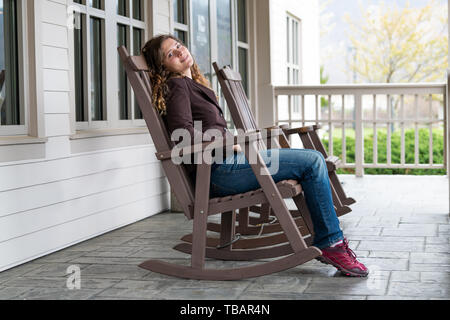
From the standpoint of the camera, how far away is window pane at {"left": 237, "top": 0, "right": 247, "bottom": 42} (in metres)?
7.06

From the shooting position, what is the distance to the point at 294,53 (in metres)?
9.31

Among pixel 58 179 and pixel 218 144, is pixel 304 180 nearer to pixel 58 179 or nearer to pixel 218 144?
pixel 218 144

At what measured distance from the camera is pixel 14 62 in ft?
11.0

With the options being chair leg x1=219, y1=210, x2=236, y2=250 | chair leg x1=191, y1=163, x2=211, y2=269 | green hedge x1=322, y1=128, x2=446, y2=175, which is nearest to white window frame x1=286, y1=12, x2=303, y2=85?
green hedge x1=322, y1=128, x2=446, y2=175

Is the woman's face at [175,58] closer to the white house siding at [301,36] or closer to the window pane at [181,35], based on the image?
the window pane at [181,35]

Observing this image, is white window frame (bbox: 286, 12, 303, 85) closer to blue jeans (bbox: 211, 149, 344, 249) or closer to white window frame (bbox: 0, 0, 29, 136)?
white window frame (bbox: 0, 0, 29, 136)

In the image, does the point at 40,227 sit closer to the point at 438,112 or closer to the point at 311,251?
the point at 311,251

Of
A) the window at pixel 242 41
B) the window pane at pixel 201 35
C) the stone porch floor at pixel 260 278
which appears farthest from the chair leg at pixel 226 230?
the window at pixel 242 41

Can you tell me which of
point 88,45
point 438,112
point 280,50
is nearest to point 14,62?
point 88,45

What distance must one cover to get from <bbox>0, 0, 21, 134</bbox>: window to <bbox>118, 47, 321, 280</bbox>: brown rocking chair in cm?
65

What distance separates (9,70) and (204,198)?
122 cm

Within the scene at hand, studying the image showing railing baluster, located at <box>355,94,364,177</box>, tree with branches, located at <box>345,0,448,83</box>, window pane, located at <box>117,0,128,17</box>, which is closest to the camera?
window pane, located at <box>117,0,128,17</box>

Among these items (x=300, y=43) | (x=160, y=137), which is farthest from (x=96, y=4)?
(x=300, y=43)

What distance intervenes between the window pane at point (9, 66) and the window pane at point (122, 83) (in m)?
1.23
